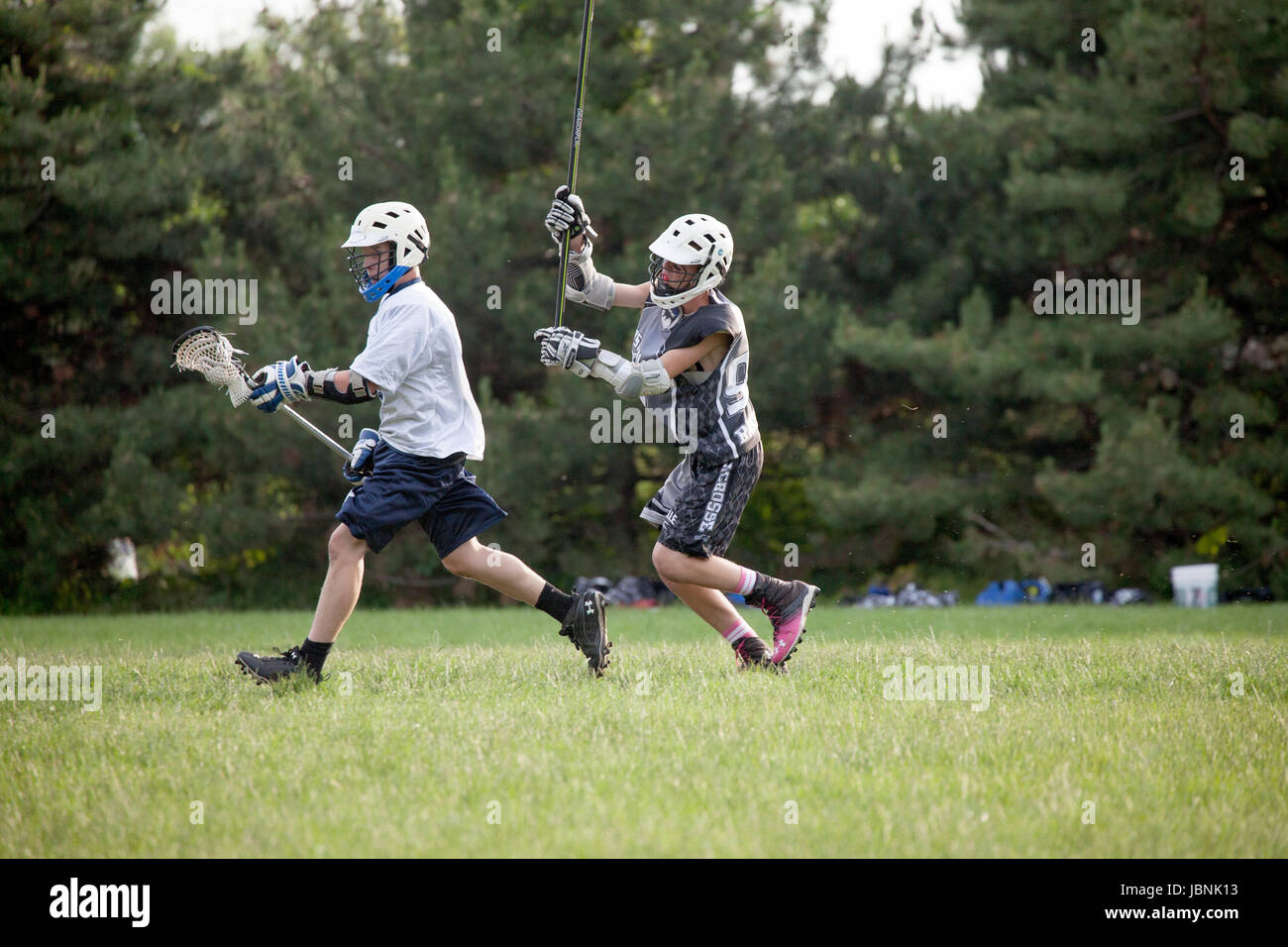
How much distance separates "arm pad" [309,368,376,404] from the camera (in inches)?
238

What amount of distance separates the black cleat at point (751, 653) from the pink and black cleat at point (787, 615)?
4 centimetres

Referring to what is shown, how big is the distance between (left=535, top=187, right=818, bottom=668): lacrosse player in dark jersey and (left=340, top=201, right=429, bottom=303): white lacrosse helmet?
702 millimetres

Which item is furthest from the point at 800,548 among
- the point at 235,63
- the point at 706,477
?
the point at 706,477

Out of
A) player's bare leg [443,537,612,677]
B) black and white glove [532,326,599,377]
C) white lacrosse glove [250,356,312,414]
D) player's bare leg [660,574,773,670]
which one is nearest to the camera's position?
black and white glove [532,326,599,377]

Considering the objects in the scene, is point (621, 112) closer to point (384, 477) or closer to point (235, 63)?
point (235, 63)

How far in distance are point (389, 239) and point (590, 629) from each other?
226 centimetres

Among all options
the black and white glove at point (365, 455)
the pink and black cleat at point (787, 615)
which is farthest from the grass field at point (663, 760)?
the black and white glove at point (365, 455)

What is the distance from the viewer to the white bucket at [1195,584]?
1509 centimetres

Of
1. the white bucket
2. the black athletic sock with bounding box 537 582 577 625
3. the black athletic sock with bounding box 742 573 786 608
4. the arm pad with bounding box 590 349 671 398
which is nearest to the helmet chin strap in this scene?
the arm pad with bounding box 590 349 671 398

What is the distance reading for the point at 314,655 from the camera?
6.36m

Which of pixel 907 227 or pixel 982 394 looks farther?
pixel 907 227

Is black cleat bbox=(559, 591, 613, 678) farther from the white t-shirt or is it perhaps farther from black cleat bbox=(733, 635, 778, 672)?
the white t-shirt
